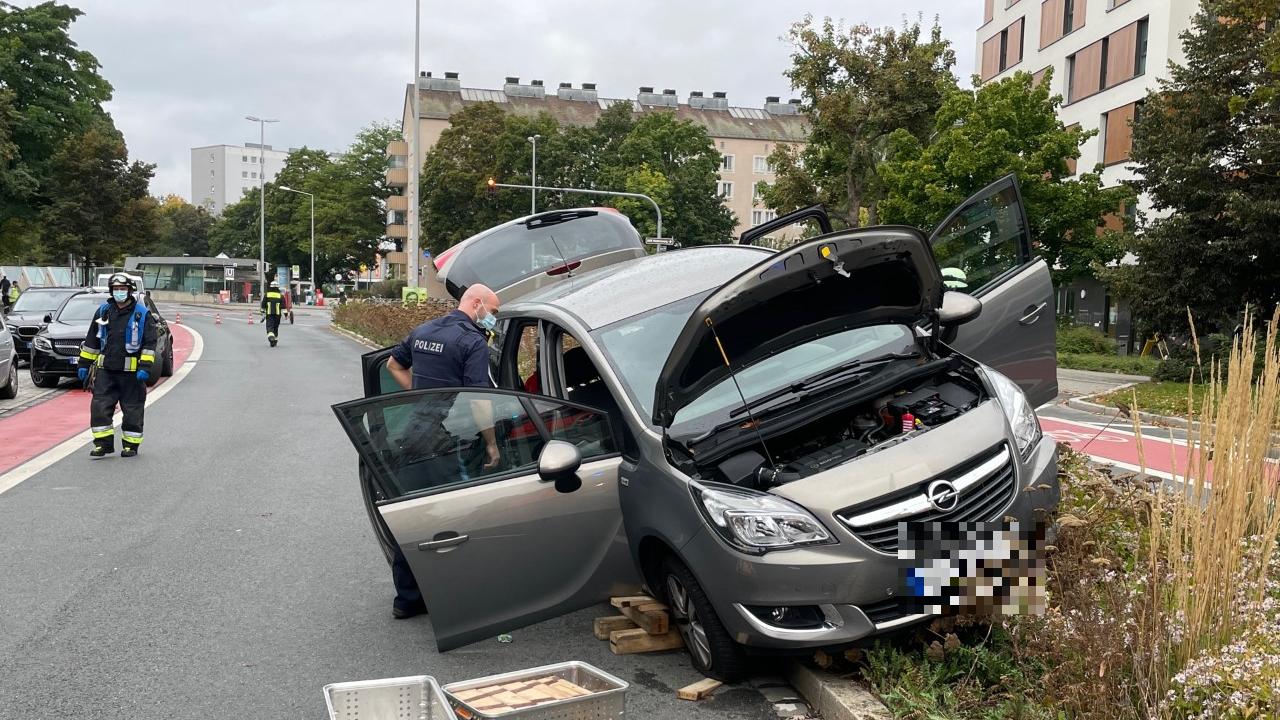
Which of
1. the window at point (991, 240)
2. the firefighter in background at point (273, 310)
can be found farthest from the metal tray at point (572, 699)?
the firefighter in background at point (273, 310)

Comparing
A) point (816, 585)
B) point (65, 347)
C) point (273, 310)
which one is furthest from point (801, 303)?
point (273, 310)

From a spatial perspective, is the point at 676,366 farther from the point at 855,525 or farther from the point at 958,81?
the point at 958,81

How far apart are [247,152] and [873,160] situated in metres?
163

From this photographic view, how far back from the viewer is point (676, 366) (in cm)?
470

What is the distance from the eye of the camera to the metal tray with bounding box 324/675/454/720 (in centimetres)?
386

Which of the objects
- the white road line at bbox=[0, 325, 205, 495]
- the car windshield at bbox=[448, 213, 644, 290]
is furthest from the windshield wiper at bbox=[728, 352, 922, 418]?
the white road line at bbox=[0, 325, 205, 495]

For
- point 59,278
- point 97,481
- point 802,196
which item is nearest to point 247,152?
point 59,278

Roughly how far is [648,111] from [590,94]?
30.7 ft

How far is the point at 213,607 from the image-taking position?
19.9 ft

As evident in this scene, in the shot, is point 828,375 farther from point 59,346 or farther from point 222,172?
point 222,172

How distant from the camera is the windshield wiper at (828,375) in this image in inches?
207

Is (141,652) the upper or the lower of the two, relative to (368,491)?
lower

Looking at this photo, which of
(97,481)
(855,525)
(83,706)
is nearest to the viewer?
(855,525)

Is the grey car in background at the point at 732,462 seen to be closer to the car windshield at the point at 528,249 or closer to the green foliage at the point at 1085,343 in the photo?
the car windshield at the point at 528,249
